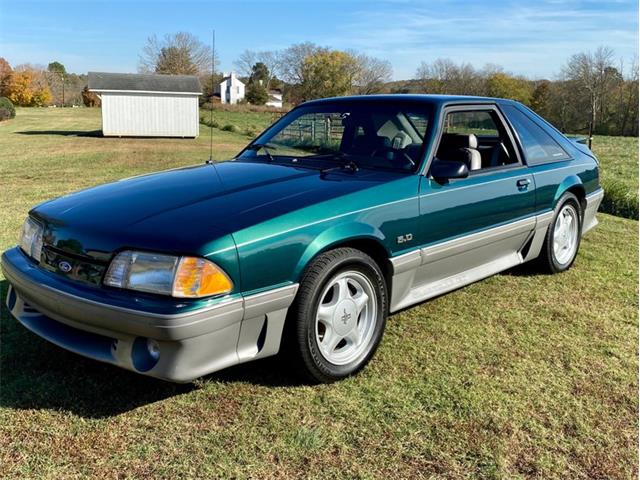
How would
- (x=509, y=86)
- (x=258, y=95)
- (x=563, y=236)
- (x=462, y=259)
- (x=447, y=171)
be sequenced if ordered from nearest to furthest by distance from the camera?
(x=447, y=171) < (x=462, y=259) < (x=563, y=236) < (x=509, y=86) < (x=258, y=95)

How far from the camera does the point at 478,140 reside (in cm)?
485

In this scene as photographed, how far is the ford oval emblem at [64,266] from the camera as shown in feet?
9.03

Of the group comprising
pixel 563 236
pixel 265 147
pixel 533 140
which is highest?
pixel 533 140

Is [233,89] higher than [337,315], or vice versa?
[233,89]

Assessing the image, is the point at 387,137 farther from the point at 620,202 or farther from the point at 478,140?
the point at 620,202

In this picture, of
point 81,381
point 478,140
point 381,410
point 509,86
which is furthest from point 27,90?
point 381,410

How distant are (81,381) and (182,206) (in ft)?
3.46

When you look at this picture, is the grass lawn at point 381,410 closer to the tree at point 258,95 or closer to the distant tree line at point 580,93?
the distant tree line at point 580,93

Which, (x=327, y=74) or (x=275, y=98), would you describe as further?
(x=275, y=98)

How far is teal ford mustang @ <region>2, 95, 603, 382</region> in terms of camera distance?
8.25ft

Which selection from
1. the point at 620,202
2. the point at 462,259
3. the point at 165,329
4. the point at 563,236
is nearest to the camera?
the point at 165,329

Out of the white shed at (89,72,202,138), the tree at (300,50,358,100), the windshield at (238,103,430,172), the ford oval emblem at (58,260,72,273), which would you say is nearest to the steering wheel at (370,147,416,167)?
the windshield at (238,103,430,172)

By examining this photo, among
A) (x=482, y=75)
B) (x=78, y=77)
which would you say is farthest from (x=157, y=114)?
(x=78, y=77)

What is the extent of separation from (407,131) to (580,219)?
2321 mm
